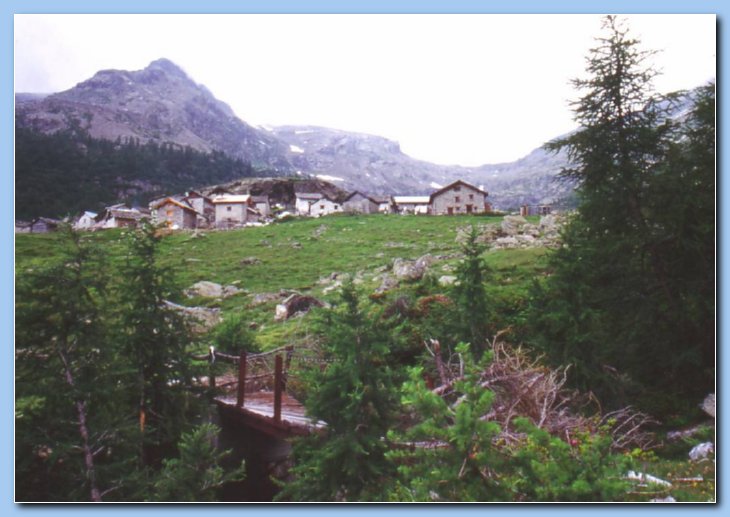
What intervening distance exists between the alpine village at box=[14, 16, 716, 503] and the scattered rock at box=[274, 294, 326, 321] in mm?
3112

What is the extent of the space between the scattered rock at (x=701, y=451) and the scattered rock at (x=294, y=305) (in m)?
9.54

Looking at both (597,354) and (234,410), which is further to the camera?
(234,410)

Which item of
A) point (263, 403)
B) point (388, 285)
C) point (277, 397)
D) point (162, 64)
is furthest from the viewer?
point (388, 285)

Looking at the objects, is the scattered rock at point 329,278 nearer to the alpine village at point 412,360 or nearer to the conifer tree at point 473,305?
the alpine village at point 412,360

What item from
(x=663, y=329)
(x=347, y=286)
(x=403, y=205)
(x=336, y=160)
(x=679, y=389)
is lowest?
(x=679, y=389)

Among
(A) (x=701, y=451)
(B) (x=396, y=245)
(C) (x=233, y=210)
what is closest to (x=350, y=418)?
(A) (x=701, y=451)

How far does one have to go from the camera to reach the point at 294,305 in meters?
13.9

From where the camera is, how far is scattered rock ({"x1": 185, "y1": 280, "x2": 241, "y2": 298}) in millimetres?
12656

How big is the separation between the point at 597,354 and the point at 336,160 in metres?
189

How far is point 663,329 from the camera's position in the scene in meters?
6.66

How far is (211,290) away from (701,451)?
39.7 feet

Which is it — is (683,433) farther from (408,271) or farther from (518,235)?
(518,235)

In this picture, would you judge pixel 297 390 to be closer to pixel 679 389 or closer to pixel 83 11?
pixel 679 389

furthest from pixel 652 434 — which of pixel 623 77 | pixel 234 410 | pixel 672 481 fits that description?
pixel 234 410
